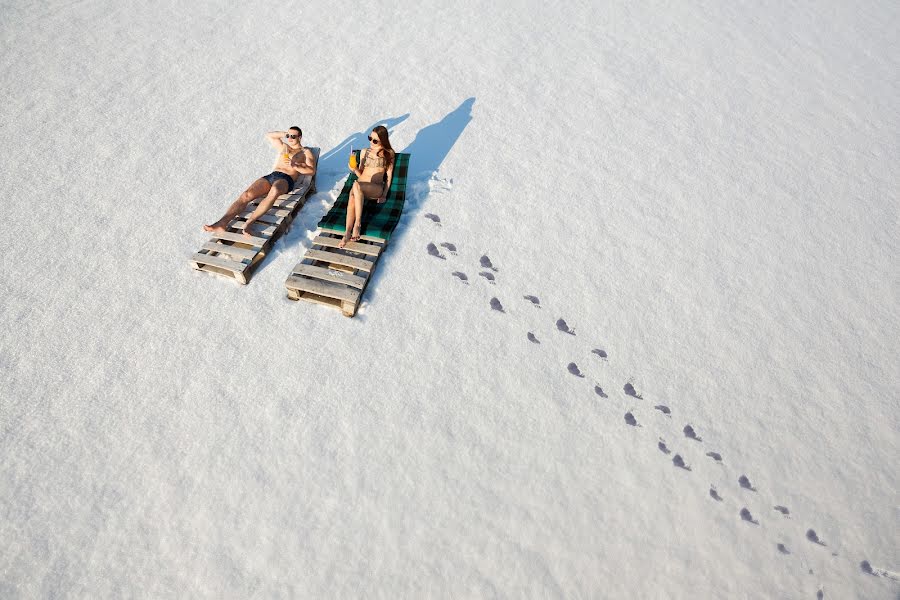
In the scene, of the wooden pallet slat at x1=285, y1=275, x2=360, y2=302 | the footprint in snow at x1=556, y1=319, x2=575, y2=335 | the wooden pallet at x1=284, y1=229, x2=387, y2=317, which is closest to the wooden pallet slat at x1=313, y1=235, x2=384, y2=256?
the wooden pallet at x1=284, y1=229, x2=387, y2=317

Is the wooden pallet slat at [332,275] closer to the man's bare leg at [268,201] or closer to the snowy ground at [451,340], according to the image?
the snowy ground at [451,340]

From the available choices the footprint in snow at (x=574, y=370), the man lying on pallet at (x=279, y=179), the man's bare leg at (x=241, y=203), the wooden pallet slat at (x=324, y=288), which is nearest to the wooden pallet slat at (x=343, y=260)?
the wooden pallet slat at (x=324, y=288)

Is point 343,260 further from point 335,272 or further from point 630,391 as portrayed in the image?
point 630,391

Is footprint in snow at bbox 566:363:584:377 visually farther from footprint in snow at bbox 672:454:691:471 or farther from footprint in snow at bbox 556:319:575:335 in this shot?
footprint in snow at bbox 672:454:691:471

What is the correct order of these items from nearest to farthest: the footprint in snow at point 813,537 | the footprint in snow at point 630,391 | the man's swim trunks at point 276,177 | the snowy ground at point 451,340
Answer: the snowy ground at point 451,340 → the footprint in snow at point 813,537 → the footprint in snow at point 630,391 → the man's swim trunks at point 276,177

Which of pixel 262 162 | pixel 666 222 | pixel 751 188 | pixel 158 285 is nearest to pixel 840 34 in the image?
pixel 751 188
